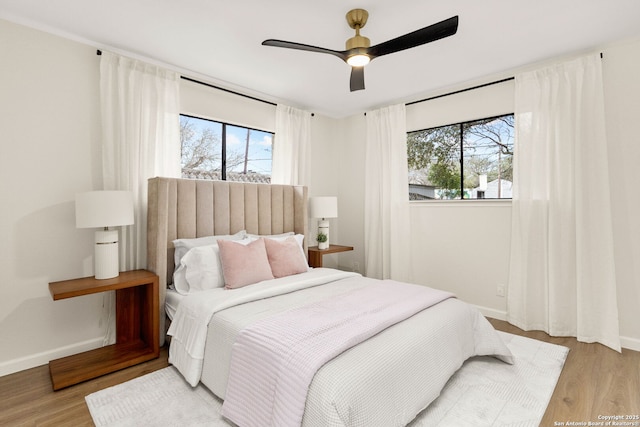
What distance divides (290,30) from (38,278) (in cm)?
274

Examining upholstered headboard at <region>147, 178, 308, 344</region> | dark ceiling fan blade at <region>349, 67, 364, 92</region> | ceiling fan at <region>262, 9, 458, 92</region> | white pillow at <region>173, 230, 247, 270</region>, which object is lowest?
white pillow at <region>173, 230, 247, 270</region>

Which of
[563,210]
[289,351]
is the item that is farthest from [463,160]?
[289,351]

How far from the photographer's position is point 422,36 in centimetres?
194

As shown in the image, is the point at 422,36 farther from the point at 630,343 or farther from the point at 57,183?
the point at 630,343

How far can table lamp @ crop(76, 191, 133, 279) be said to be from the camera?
7.70 feet

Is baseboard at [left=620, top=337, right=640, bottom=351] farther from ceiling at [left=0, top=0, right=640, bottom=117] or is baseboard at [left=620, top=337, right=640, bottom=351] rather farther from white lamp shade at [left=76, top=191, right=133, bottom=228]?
white lamp shade at [left=76, top=191, right=133, bottom=228]

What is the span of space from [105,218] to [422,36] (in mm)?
2516

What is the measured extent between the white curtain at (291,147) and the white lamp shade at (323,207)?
38 centimetres

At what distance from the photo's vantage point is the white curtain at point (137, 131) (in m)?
2.73

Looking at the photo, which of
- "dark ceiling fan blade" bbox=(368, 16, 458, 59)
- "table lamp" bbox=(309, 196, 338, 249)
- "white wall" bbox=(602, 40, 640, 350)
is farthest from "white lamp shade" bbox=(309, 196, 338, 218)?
"white wall" bbox=(602, 40, 640, 350)

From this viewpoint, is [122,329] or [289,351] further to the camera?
[122,329]

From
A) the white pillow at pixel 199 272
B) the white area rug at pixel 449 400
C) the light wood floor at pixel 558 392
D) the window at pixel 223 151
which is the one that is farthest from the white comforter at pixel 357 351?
the window at pixel 223 151

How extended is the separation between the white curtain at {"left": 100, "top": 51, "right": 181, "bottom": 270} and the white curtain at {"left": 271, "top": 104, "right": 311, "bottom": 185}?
1268 millimetres

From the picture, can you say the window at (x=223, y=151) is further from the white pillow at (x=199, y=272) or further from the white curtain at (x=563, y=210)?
the white curtain at (x=563, y=210)
